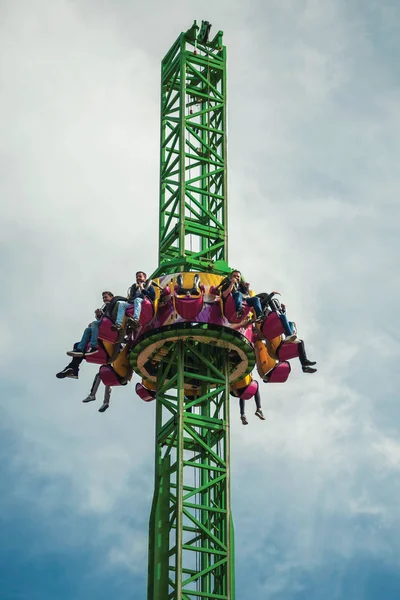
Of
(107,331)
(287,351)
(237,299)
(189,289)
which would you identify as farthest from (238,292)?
(107,331)

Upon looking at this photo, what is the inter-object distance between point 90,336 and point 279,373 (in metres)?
6.56

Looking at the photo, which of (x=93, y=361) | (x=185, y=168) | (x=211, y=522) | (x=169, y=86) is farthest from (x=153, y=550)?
(x=169, y=86)

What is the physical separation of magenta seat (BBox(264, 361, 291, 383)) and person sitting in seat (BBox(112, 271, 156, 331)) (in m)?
5.09

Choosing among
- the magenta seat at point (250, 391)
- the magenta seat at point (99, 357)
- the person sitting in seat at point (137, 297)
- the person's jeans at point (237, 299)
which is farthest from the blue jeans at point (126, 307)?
the magenta seat at point (250, 391)

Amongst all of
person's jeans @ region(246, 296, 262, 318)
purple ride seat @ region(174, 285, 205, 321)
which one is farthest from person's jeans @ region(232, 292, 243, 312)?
purple ride seat @ region(174, 285, 205, 321)

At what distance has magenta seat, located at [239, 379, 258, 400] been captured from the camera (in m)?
64.3

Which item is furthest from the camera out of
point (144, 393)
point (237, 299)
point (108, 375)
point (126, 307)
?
point (144, 393)

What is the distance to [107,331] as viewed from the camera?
60.8 meters

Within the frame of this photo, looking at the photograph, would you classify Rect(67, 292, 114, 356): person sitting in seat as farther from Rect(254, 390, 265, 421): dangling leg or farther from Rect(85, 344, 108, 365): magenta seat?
Rect(254, 390, 265, 421): dangling leg

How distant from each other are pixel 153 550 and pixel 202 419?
15.0ft

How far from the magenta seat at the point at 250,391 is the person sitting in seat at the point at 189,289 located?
A: 16.6ft

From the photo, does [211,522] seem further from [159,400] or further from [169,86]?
[169,86]

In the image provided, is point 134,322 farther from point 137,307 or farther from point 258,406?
point 258,406

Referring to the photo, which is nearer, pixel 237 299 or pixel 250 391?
pixel 237 299
